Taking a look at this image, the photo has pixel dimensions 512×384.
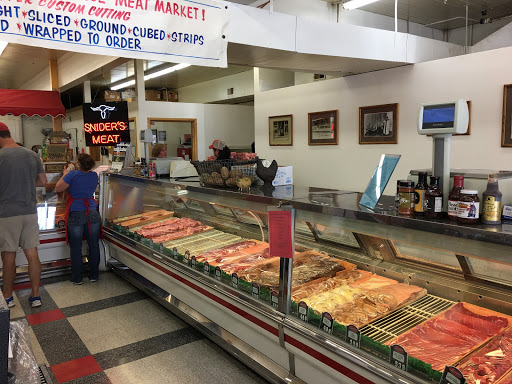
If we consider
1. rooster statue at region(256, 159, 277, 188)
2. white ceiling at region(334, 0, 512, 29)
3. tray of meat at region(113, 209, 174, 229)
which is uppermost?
white ceiling at region(334, 0, 512, 29)

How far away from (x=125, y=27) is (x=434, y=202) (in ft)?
8.87

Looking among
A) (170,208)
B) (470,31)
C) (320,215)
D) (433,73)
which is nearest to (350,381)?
(320,215)

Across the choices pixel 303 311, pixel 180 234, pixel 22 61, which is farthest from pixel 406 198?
pixel 22 61

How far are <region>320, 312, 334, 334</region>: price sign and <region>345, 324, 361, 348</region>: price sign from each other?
12 centimetres

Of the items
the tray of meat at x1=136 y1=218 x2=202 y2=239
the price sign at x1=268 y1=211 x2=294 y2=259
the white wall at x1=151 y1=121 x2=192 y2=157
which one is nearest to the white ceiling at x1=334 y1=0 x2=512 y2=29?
the tray of meat at x1=136 y1=218 x2=202 y2=239

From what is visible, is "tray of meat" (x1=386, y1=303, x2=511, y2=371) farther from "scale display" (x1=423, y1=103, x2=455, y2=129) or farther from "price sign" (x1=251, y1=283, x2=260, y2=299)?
"scale display" (x1=423, y1=103, x2=455, y2=129)

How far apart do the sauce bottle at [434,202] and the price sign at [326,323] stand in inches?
31.9

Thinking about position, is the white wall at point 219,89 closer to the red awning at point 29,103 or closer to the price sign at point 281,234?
the red awning at point 29,103

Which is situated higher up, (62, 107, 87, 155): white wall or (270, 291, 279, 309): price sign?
(62, 107, 87, 155): white wall

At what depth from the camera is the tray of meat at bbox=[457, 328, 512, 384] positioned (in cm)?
182

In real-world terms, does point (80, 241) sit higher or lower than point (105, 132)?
lower

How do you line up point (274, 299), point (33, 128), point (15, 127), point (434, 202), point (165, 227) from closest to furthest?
point (434, 202) < point (274, 299) < point (165, 227) < point (15, 127) < point (33, 128)

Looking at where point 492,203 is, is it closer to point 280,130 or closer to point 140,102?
point 280,130

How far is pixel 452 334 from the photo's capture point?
220 cm
